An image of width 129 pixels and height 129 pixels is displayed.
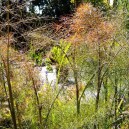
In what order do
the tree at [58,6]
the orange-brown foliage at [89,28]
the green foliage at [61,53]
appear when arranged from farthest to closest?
the tree at [58,6] → the green foliage at [61,53] → the orange-brown foliage at [89,28]

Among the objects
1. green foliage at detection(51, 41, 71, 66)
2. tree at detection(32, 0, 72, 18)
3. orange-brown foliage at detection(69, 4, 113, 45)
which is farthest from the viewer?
tree at detection(32, 0, 72, 18)

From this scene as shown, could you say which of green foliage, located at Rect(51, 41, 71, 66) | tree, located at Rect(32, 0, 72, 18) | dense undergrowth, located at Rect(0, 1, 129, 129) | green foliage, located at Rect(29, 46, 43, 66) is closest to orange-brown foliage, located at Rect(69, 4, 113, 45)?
dense undergrowth, located at Rect(0, 1, 129, 129)

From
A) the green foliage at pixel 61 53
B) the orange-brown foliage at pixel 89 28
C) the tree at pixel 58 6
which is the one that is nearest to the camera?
the orange-brown foliage at pixel 89 28

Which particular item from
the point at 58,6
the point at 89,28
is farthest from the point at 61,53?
the point at 58,6

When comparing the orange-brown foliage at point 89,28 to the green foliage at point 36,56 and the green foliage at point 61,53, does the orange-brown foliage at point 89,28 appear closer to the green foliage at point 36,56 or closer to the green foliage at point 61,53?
the green foliage at point 61,53

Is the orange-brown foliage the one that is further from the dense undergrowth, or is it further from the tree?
the tree

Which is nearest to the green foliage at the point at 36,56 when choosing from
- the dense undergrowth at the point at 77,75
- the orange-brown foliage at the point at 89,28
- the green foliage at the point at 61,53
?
the dense undergrowth at the point at 77,75

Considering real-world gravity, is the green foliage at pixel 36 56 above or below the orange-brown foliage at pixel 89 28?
below

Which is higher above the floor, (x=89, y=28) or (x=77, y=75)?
(x=89, y=28)

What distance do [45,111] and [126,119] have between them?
36.0 inches

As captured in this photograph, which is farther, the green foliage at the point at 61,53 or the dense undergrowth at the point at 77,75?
the green foliage at the point at 61,53

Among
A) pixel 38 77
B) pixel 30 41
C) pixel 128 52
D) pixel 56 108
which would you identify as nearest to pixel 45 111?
pixel 56 108

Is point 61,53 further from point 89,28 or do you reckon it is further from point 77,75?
point 89,28

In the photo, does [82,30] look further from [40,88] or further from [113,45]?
[40,88]
